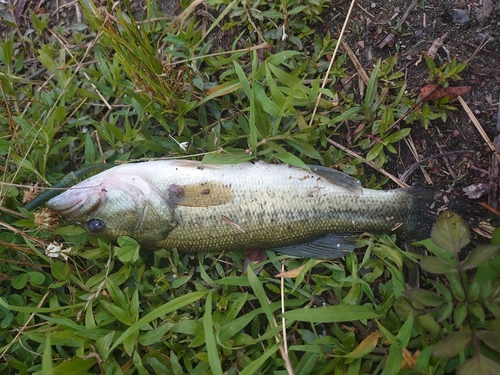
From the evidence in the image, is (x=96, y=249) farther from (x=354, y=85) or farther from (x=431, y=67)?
(x=431, y=67)

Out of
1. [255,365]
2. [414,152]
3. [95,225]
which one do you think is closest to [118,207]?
[95,225]

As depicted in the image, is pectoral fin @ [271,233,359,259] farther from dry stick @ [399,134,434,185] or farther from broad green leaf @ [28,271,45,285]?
broad green leaf @ [28,271,45,285]

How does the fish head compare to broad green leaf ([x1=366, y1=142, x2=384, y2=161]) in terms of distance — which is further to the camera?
broad green leaf ([x1=366, y1=142, x2=384, y2=161])

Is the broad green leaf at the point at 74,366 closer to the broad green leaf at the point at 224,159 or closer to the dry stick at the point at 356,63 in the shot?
the broad green leaf at the point at 224,159

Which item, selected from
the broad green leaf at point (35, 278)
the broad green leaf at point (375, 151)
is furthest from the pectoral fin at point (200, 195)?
the broad green leaf at point (35, 278)

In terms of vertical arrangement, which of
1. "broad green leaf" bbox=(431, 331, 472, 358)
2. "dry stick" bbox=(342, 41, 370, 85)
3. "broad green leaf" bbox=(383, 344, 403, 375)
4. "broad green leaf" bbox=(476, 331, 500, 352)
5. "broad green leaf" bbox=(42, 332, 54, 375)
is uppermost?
"dry stick" bbox=(342, 41, 370, 85)

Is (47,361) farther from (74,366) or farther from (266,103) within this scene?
(266,103)

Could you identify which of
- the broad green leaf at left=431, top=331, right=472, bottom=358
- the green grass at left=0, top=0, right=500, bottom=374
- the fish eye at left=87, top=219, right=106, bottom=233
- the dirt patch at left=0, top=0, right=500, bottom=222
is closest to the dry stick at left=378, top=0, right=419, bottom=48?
the dirt patch at left=0, top=0, right=500, bottom=222
